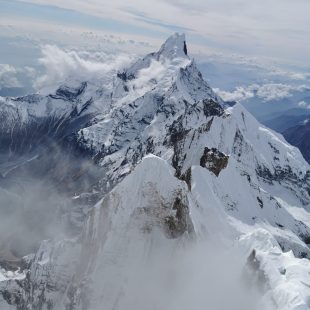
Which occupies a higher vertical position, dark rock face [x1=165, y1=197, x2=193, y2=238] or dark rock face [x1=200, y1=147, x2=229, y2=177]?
dark rock face [x1=165, y1=197, x2=193, y2=238]

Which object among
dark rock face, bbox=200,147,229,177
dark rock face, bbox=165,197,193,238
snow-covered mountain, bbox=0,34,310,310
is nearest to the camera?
snow-covered mountain, bbox=0,34,310,310

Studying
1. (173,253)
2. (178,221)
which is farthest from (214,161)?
(173,253)

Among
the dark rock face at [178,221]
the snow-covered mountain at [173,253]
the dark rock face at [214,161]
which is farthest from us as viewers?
the dark rock face at [214,161]

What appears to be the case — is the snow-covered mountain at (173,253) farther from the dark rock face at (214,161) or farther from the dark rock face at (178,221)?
the dark rock face at (214,161)

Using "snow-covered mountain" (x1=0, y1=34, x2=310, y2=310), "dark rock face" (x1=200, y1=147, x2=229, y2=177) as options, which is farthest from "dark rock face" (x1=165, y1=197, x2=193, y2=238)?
"dark rock face" (x1=200, y1=147, x2=229, y2=177)

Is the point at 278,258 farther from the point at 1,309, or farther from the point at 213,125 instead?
the point at 213,125

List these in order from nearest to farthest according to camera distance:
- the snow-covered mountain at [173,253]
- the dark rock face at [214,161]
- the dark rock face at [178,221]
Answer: the snow-covered mountain at [173,253] → the dark rock face at [178,221] → the dark rock face at [214,161]

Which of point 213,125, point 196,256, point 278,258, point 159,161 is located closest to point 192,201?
point 159,161

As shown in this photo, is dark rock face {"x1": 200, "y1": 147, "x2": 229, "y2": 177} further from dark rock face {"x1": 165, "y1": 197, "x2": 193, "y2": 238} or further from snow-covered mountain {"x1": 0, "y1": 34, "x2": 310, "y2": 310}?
dark rock face {"x1": 165, "y1": 197, "x2": 193, "y2": 238}

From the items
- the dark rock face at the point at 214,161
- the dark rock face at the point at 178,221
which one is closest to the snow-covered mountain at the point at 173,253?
the dark rock face at the point at 178,221
